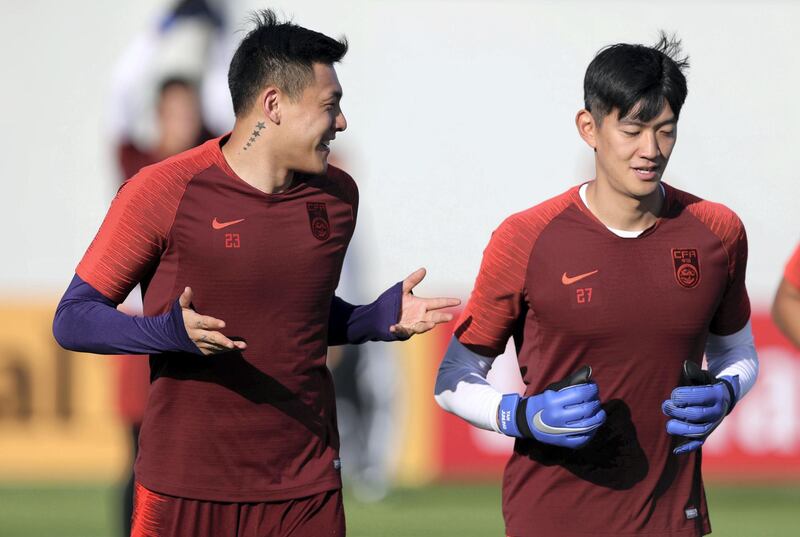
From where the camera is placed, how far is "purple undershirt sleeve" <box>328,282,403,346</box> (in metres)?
4.84

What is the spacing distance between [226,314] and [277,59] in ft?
2.66

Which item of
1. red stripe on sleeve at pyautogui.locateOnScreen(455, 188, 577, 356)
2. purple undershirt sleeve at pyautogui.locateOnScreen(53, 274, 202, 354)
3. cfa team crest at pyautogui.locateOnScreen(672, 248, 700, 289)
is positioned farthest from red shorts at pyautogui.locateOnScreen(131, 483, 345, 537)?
cfa team crest at pyautogui.locateOnScreen(672, 248, 700, 289)

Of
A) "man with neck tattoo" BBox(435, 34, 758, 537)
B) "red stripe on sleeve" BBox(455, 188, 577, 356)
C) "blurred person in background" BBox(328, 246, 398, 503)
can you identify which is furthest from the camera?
"blurred person in background" BBox(328, 246, 398, 503)

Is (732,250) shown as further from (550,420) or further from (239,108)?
(239,108)

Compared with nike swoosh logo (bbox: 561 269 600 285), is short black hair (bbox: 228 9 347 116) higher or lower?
higher

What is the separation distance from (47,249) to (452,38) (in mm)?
4659

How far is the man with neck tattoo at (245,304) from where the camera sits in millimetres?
4566

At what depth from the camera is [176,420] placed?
4645mm

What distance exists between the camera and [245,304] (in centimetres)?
459

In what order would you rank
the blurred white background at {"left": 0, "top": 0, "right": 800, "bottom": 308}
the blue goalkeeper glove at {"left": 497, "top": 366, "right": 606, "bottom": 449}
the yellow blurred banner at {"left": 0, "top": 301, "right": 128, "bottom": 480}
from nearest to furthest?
the blue goalkeeper glove at {"left": 497, "top": 366, "right": 606, "bottom": 449} < the yellow blurred banner at {"left": 0, "top": 301, "right": 128, "bottom": 480} < the blurred white background at {"left": 0, "top": 0, "right": 800, "bottom": 308}

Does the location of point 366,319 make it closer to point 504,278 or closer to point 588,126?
point 504,278

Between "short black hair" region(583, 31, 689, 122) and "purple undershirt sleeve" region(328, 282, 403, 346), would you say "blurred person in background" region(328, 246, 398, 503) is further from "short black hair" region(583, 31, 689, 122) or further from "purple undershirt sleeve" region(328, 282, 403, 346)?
"short black hair" region(583, 31, 689, 122)

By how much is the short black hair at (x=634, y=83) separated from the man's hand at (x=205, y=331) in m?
1.30

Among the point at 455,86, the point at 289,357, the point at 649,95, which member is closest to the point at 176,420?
the point at 289,357
